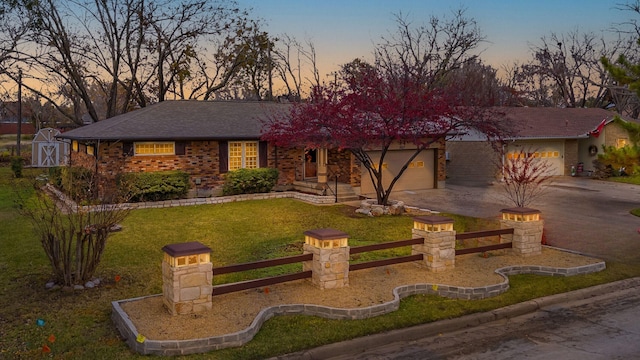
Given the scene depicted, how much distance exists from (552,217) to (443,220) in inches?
351

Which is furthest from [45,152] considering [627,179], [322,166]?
[627,179]

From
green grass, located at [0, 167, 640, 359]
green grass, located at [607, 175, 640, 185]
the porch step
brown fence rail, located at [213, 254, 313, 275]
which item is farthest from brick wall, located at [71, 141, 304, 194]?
green grass, located at [607, 175, 640, 185]

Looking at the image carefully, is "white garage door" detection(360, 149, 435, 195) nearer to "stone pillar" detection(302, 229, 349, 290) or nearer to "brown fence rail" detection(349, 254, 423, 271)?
"brown fence rail" detection(349, 254, 423, 271)

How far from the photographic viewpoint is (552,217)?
17.4 meters

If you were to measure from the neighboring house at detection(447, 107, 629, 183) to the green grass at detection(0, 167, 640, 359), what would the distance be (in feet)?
42.1

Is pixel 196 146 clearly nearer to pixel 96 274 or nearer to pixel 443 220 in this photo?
pixel 96 274

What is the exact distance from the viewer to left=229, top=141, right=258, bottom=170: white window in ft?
73.8

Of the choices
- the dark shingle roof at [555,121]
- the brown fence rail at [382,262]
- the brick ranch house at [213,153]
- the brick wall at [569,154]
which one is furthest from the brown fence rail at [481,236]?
the brick wall at [569,154]

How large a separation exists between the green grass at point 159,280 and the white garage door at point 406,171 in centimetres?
499

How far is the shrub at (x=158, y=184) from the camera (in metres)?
18.9

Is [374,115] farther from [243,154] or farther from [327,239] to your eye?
[327,239]

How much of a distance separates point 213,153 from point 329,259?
557 inches

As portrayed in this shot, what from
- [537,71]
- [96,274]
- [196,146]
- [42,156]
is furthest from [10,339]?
[537,71]

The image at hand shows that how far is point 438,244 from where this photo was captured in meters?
10.1
